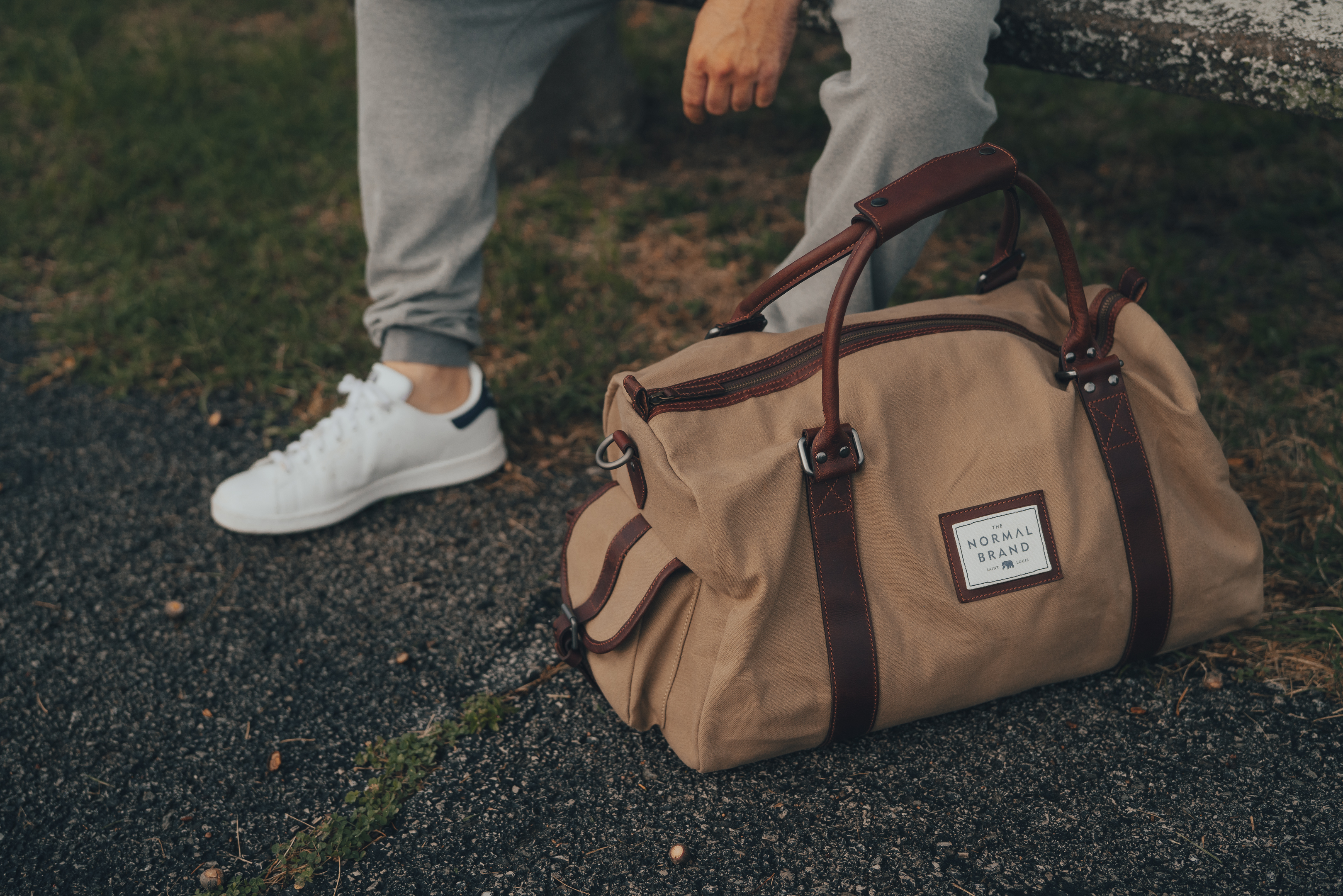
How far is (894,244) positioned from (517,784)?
1.12 meters

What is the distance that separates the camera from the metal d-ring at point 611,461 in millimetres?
1374

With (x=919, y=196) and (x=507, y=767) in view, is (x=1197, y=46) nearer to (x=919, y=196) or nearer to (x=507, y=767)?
(x=919, y=196)

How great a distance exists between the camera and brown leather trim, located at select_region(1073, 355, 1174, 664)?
141 cm

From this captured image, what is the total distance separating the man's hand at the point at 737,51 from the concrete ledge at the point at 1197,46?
0.57m

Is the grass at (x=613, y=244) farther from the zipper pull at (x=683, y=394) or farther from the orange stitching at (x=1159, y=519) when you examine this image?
the zipper pull at (x=683, y=394)

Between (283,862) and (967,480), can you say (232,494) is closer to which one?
(283,862)

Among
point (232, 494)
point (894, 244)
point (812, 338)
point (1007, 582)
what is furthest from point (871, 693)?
point (232, 494)

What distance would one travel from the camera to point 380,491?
2043mm

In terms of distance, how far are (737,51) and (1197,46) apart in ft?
2.90

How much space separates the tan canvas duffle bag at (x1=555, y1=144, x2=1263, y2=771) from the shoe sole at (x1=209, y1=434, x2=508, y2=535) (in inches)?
27.0

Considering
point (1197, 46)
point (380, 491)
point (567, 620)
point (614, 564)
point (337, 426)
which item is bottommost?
point (380, 491)

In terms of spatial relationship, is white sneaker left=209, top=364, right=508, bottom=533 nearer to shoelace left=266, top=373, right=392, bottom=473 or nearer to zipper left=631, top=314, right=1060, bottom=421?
shoelace left=266, top=373, right=392, bottom=473

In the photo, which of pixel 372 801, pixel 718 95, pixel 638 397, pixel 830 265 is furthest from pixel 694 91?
pixel 372 801

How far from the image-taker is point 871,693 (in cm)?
134
